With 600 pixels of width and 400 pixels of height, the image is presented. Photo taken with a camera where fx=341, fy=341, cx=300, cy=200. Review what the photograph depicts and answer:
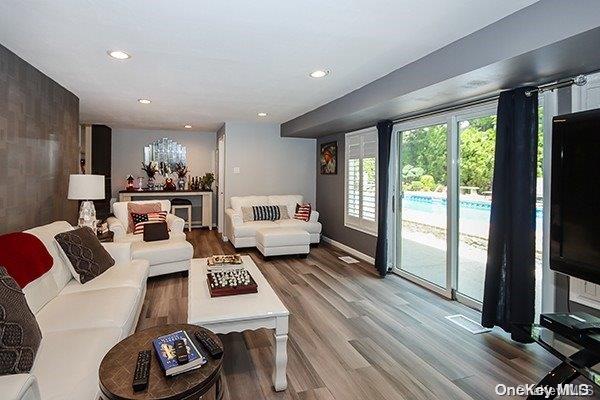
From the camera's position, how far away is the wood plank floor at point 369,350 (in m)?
2.12

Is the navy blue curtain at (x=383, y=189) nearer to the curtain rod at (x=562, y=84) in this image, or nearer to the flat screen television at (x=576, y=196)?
the curtain rod at (x=562, y=84)

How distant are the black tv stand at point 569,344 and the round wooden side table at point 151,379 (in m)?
1.73

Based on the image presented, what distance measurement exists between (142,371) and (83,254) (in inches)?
70.3

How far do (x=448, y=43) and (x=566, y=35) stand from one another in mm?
801

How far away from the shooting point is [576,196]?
1.96 meters

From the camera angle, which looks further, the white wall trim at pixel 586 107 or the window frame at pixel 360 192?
the window frame at pixel 360 192

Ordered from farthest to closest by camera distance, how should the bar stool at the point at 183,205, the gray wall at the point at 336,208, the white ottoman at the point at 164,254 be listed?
the bar stool at the point at 183,205 → the gray wall at the point at 336,208 → the white ottoman at the point at 164,254

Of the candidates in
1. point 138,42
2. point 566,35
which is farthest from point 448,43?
point 138,42

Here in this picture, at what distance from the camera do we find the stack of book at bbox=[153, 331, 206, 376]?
55.4 inches

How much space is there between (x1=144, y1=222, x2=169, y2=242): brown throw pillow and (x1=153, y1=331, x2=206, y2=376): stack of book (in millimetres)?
2930

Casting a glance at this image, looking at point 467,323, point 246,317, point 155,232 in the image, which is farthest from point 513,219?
point 155,232

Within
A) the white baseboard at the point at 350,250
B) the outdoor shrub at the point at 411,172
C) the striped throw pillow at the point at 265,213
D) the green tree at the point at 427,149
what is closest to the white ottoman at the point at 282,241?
the striped throw pillow at the point at 265,213

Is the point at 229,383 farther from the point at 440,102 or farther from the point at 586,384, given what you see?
the point at 440,102

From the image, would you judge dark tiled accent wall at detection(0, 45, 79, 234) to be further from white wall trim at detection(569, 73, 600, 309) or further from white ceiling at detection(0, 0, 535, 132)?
white wall trim at detection(569, 73, 600, 309)
